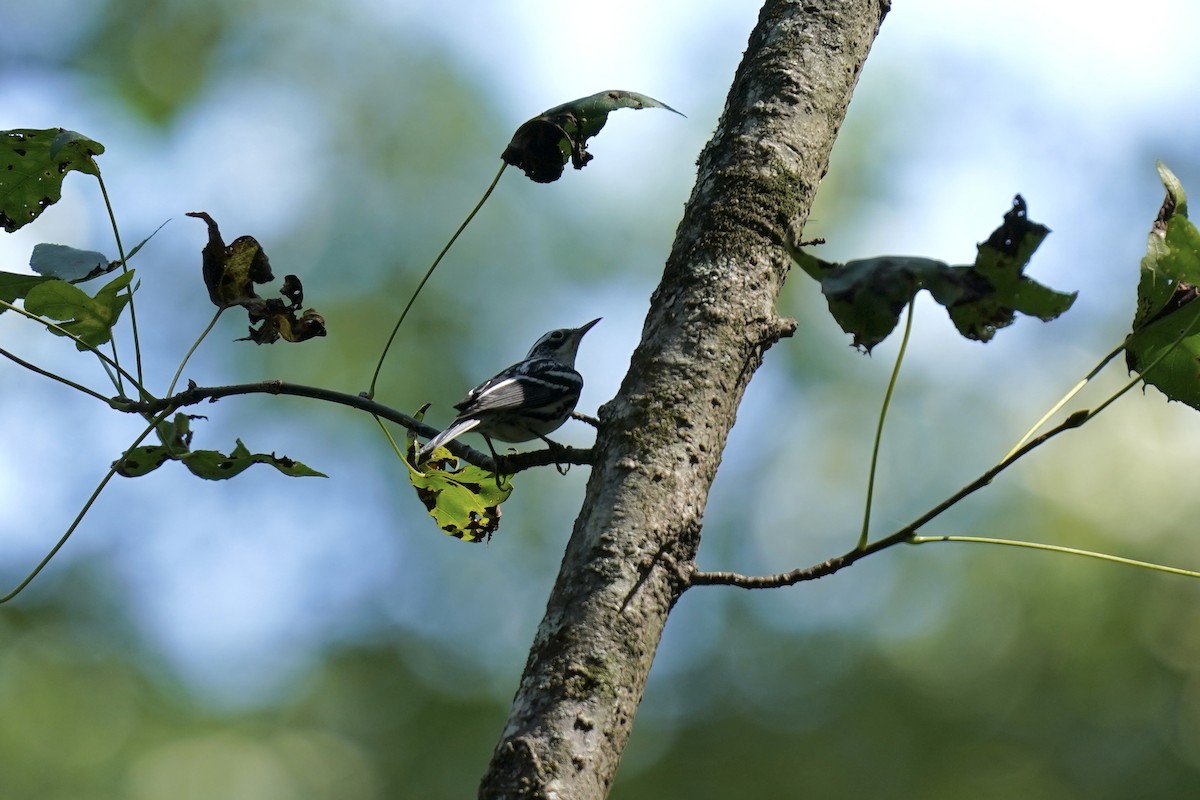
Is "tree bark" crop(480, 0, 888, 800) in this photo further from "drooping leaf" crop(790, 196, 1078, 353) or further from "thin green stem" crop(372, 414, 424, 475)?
"thin green stem" crop(372, 414, 424, 475)

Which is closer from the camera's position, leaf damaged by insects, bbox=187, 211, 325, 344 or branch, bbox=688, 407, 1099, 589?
branch, bbox=688, 407, 1099, 589

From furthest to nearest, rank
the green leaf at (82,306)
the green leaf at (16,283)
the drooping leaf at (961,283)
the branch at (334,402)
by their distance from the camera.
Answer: the green leaf at (16,283)
the green leaf at (82,306)
the branch at (334,402)
the drooping leaf at (961,283)

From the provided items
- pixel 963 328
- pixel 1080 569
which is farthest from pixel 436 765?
pixel 963 328

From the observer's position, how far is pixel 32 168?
110 inches

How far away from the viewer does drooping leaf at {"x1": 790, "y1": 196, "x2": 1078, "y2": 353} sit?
156 cm

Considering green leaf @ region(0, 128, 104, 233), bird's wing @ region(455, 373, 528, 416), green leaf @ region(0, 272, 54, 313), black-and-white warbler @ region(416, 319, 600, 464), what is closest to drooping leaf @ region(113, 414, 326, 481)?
green leaf @ region(0, 272, 54, 313)

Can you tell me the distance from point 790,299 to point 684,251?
12.4 m

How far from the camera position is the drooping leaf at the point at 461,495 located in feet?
8.89

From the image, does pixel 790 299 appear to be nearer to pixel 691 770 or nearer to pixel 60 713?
pixel 691 770

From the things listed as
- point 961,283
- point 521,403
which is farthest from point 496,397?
point 961,283

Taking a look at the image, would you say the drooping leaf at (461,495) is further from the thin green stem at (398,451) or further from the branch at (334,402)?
the branch at (334,402)

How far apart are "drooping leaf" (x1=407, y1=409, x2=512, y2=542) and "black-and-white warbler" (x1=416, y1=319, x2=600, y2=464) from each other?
0.93m

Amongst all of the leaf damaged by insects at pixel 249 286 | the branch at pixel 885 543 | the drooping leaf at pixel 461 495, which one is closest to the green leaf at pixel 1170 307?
the branch at pixel 885 543

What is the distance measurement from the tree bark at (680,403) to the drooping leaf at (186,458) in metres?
0.83
